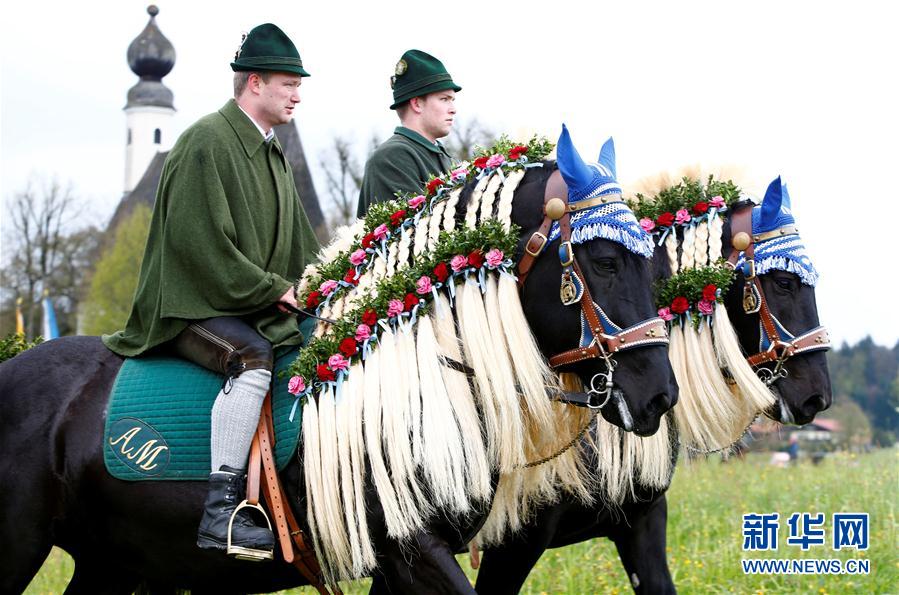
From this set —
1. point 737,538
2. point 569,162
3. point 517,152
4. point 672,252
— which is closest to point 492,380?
point 569,162

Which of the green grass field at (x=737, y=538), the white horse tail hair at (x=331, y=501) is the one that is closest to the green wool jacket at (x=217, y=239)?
the white horse tail hair at (x=331, y=501)

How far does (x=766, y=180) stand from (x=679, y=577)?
2914mm

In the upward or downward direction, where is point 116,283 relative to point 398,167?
upward

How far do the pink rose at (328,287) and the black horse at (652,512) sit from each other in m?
1.52

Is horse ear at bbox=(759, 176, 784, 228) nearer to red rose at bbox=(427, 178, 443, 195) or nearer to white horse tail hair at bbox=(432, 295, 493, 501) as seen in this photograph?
red rose at bbox=(427, 178, 443, 195)

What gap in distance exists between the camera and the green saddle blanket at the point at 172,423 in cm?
411

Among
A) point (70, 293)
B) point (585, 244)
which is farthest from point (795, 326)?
point (70, 293)

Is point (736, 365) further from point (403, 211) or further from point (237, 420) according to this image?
point (237, 420)

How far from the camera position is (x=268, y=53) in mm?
4465

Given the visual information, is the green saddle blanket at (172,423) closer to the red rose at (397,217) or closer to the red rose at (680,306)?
the red rose at (397,217)

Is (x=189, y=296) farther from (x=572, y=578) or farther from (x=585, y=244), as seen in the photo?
(x=572, y=578)

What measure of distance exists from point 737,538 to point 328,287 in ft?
15.4

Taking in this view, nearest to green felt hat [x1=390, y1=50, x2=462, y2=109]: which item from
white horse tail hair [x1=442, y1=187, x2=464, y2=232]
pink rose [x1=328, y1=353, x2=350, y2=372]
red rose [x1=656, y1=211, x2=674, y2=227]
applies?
red rose [x1=656, y1=211, x2=674, y2=227]

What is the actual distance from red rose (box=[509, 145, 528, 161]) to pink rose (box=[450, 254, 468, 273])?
1.70 ft
